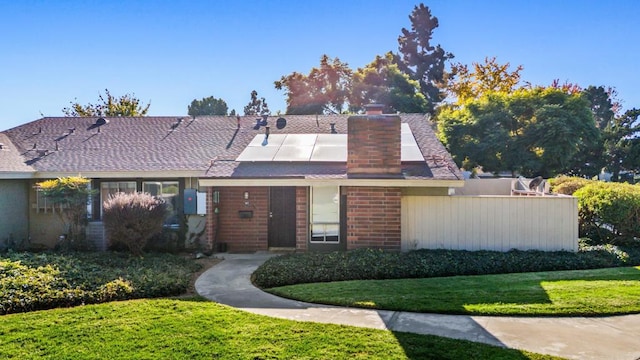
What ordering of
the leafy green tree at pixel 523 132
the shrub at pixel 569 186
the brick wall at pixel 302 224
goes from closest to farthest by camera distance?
the brick wall at pixel 302 224 < the shrub at pixel 569 186 < the leafy green tree at pixel 523 132

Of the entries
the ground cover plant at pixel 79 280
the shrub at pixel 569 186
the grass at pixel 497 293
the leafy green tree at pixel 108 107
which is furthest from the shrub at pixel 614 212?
the leafy green tree at pixel 108 107

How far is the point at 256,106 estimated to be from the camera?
51.4 metres

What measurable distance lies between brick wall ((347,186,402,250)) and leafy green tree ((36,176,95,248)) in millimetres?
6996

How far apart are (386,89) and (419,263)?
69.3ft

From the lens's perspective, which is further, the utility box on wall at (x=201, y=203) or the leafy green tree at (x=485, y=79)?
the leafy green tree at (x=485, y=79)

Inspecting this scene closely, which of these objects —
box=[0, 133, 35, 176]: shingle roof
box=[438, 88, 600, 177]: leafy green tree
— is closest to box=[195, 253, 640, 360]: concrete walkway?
box=[0, 133, 35, 176]: shingle roof

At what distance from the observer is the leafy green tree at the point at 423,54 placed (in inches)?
1720

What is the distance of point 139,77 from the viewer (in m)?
20.8

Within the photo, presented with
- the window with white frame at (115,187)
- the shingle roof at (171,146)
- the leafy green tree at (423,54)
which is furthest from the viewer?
the leafy green tree at (423,54)

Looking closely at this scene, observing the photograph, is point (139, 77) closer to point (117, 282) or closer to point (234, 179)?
point (234, 179)

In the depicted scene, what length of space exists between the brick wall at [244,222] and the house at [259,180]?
3 centimetres

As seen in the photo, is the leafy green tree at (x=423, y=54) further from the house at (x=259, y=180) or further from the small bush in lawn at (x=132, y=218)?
the small bush in lawn at (x=132, y=218)

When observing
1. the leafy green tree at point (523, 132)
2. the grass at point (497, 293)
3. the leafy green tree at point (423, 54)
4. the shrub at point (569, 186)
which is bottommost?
the grass at point (497, 293)

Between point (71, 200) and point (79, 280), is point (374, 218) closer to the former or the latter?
point (79, 280)
